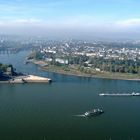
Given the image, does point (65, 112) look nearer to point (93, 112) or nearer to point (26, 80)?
point (93, 112)

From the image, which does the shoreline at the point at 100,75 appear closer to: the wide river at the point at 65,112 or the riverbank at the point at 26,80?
the wide river at the point at 65,112

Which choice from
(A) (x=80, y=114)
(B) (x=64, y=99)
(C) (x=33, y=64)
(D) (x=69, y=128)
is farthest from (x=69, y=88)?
(C) (x=33, y=64)

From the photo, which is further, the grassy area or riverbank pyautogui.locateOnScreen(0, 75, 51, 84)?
the grassy area

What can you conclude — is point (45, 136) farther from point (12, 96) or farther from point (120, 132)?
point (12, 96)

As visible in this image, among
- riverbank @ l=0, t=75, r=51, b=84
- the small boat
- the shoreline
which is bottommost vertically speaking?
the shoreline

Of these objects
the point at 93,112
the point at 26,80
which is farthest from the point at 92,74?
the point at 93,112

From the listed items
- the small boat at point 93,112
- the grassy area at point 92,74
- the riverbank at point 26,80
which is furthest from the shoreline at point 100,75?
the small boat at point 93,112

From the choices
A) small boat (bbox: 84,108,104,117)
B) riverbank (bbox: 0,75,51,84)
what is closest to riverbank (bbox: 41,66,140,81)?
riverbank (bbox: 0,75,51,84)

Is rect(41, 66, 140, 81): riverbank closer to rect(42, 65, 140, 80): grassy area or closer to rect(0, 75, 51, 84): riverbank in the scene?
rect(42, 65, 140, 80): grassy area
